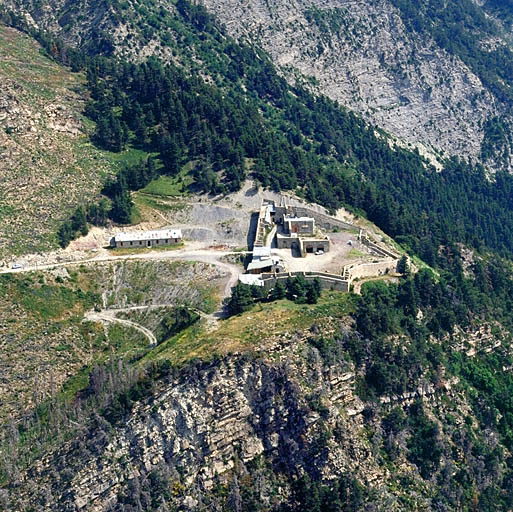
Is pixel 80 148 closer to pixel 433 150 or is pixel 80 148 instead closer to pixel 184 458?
pixel 184 458

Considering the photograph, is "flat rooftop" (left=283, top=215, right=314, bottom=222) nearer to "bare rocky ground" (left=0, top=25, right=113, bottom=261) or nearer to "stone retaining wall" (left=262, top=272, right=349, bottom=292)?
"stone retaining wall" (left=262, top=272, right=349, bottom=292)

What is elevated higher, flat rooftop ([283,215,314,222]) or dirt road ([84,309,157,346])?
flat rooftop ([283,215,314,222])

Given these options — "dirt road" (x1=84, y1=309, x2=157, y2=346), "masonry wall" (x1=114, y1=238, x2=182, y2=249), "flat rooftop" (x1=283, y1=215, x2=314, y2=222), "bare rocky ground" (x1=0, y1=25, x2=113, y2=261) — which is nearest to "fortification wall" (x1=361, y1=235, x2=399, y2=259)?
"flat rooftop" (x1=283, y1=215, x2=314, y2=222)

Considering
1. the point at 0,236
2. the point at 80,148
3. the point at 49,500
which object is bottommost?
the point at 49,500

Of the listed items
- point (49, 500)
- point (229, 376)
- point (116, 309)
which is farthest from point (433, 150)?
point (49, 500)

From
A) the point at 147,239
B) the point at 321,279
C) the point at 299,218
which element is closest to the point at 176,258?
the point at 147,239

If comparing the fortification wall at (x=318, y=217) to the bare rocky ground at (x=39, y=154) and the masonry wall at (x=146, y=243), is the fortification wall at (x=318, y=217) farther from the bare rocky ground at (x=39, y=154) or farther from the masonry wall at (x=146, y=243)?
the bare rocky ground at (x=39, y=154)

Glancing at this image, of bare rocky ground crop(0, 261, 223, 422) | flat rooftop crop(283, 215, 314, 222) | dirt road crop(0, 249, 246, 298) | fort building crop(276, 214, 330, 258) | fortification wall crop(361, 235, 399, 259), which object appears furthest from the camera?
flat rooftop crop(283, 215, 314, 222)

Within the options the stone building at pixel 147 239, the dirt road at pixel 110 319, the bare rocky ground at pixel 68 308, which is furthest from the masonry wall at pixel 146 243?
the dirt road at pixel 110 319
